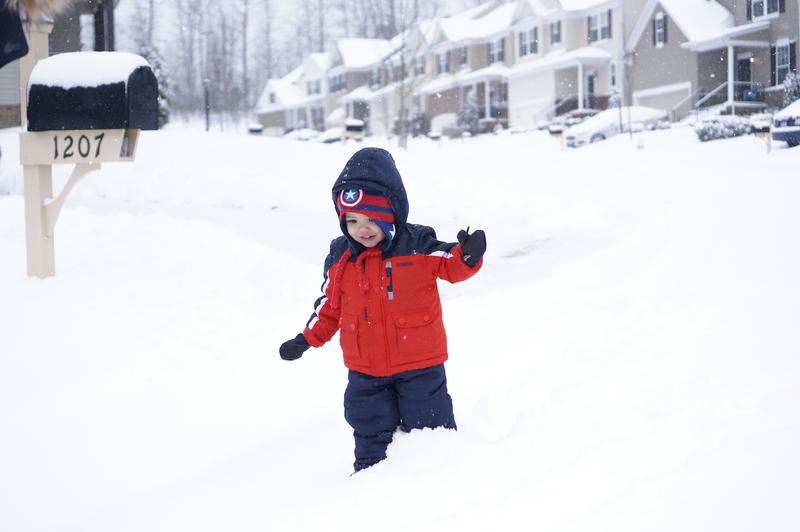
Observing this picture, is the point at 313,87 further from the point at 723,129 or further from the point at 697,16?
the point at 723,129

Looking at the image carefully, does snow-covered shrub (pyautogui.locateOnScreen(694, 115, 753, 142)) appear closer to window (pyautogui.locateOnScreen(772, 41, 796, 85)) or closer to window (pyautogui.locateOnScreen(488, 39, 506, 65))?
window (pyautogui.locateOnScreen(772, 41, 796, 85))

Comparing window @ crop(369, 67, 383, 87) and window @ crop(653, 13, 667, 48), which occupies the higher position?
window @ crop(369, 67, 383, 87)

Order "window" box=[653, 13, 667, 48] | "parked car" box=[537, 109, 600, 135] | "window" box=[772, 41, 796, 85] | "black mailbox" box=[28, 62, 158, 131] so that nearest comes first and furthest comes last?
1. "black mailbox" box=[28, 62, 158, 131]
2. "window" box=[772, 41, 796, 85]
3. "window" box=[653, 13, 667, 48]
4. "parked car" box=[537, 109, 600, 135]

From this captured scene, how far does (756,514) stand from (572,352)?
3.05 m

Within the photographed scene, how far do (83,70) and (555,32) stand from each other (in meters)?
35.9

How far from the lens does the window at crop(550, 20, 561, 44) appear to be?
3897 cm

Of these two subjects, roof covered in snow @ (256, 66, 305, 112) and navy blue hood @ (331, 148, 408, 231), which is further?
roof covered in snow @ (256, 66, 305, 112)

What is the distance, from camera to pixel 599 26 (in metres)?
37.5

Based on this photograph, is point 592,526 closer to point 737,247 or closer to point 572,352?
point 572,352

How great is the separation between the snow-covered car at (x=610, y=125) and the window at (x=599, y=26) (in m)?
7.35

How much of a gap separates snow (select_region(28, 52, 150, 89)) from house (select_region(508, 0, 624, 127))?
32.0 metres

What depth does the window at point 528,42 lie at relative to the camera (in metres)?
41.0

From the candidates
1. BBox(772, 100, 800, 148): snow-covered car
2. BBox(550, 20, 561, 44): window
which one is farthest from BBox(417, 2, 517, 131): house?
BBox(772, 100, 800, 148): snow-covered car

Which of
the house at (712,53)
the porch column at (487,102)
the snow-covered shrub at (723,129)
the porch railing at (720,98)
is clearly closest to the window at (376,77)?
the porch column at (487,102)
